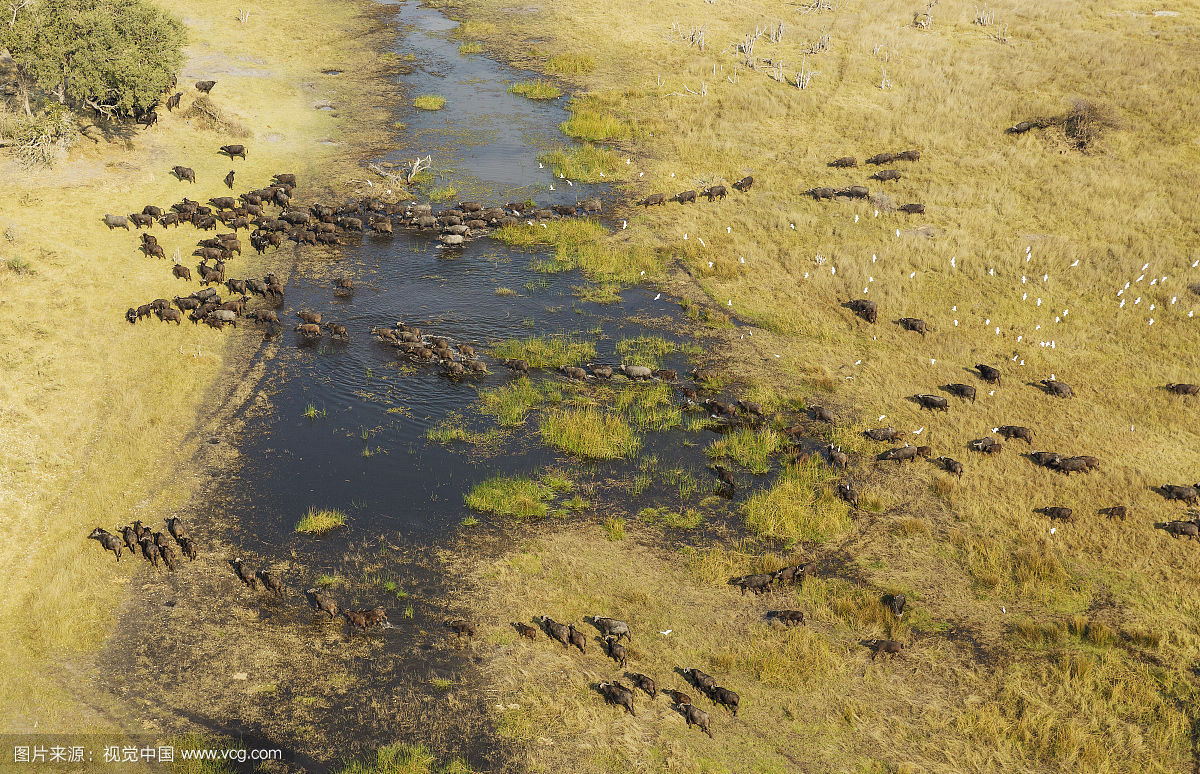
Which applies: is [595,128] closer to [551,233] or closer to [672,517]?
[551,233]

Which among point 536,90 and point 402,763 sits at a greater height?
point 536,90

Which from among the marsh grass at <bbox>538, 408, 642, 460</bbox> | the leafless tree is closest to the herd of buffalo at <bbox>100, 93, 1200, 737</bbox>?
the marsh grass at <bbox>538, 408, 642, 460</bbox>

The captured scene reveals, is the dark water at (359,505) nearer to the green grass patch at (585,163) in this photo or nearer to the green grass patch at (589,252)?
the green grass patch at (589,252)

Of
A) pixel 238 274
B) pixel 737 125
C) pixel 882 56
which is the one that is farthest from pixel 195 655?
pixel 882 56

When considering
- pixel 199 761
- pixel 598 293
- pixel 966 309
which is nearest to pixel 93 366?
pixel 199 761

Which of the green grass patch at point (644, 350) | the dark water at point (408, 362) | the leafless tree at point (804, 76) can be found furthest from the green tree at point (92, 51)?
the leafless tree at point (804, 76)

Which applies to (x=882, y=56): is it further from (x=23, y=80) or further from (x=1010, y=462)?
(x=23, y=80)
